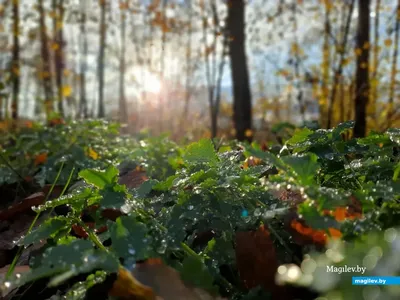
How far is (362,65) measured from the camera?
6668 mm

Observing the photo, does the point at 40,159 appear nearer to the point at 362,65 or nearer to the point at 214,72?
the point at 362,65

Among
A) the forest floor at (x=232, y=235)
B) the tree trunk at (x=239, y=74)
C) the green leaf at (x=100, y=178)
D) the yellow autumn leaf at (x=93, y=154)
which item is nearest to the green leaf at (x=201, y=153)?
the forest floor at (x=232, y=235)

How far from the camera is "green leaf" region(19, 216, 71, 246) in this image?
94 cm

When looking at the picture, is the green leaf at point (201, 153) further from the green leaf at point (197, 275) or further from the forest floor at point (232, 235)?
the green leaf at point (197, 275)

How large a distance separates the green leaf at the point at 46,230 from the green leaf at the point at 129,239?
0.64 feet

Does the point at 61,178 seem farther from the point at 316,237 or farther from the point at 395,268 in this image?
the point at 395,268

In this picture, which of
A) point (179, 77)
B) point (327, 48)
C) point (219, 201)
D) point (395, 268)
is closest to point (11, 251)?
point (219, 201)

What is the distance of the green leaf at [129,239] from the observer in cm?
81

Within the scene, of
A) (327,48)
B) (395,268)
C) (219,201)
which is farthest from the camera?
(327,48)

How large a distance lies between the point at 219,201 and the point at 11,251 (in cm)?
69

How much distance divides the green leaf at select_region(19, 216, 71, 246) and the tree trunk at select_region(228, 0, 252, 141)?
6.54 m

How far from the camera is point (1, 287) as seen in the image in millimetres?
818

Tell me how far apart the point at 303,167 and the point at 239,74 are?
7023 millimetres

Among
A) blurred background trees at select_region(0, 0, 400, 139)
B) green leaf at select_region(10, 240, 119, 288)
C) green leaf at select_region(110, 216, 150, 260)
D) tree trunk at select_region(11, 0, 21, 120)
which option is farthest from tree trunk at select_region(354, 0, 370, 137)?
tree trunk at select_region(11, 0, 21, 120)
